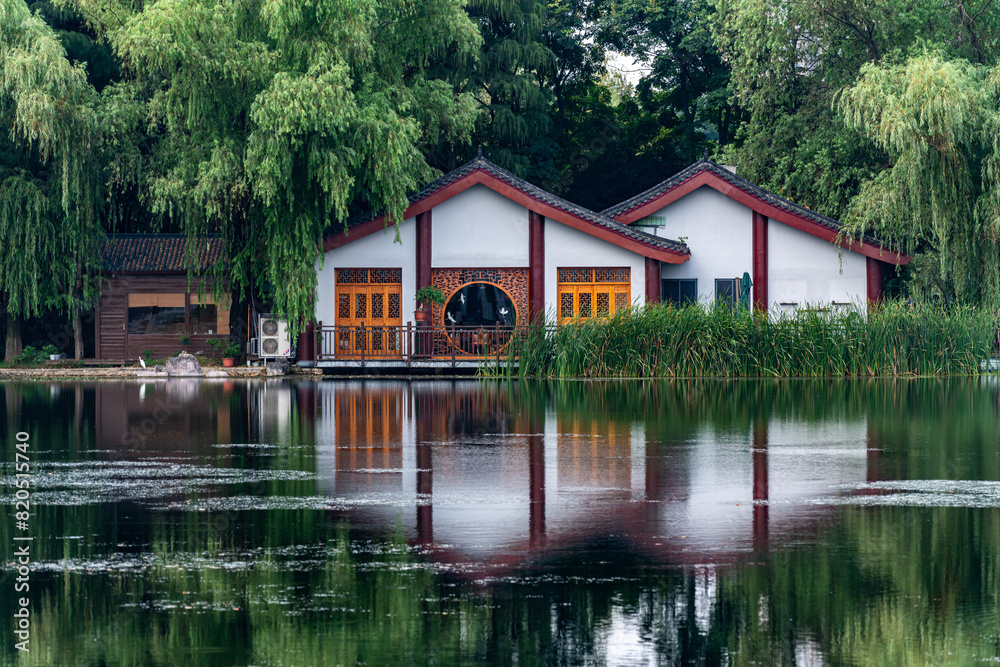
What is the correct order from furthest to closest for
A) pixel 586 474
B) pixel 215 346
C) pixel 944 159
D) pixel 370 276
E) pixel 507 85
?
1. pixel 507 85
2. pixel 215 346
3. pixel 370 276
4. pixel 944 159
5. pixel 586 474

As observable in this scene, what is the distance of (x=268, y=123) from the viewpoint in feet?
109

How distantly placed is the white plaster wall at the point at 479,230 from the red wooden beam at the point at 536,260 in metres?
0.27

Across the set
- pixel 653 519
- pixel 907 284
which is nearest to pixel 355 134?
pixel 907 284

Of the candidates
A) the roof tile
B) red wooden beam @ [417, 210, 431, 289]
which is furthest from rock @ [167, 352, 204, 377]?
red wooden beam @ [417, 210, 431, 289]

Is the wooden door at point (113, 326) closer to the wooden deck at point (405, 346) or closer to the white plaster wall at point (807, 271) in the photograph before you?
the wooden deck at point (405, 346)

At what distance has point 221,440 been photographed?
58.0ft

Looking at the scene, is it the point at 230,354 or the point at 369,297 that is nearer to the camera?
the point at 230,354

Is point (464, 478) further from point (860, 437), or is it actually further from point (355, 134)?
point (355, 134)

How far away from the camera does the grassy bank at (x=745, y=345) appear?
3212 cm

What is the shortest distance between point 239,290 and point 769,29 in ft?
64.5

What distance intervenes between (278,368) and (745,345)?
1359 centimetres

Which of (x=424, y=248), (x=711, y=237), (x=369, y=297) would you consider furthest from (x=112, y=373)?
(x=711, y=237)

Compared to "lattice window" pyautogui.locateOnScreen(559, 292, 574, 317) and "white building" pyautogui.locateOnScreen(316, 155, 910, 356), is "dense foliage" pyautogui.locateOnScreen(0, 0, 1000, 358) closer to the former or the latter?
"white building" pyautogui.locateOnScreen(316, 155, 910, 356)

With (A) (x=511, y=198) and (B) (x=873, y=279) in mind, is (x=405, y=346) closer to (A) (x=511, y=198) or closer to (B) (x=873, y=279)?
(A) (x=511, y=198)
